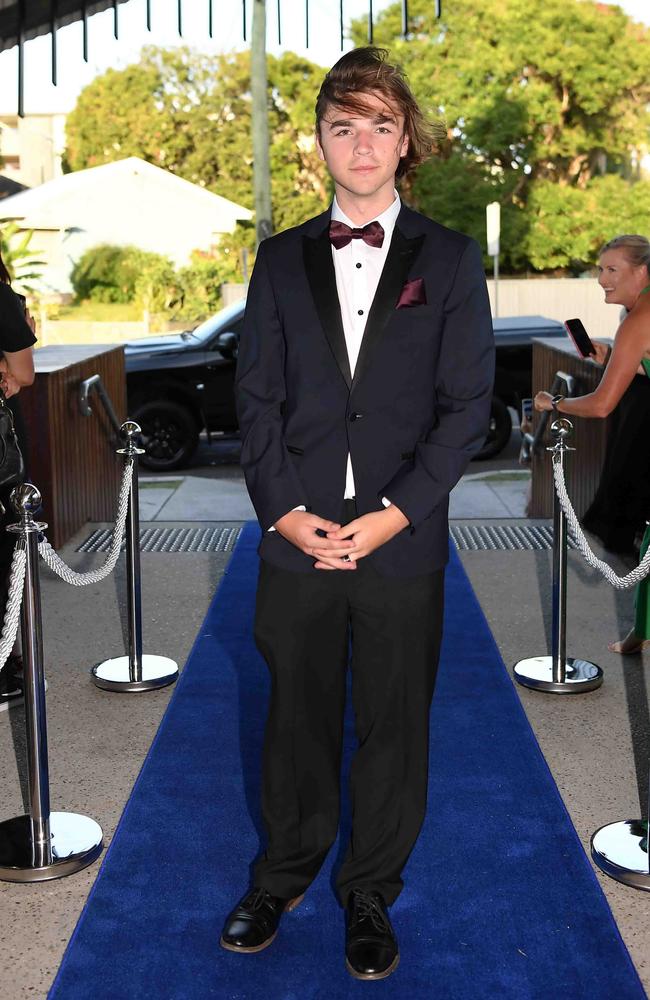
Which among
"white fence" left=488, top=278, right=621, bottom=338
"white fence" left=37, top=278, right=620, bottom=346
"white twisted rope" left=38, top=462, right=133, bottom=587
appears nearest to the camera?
"white twisted rope" left=38, top=462, right=133, bottom=587

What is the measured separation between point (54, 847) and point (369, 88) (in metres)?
2.40

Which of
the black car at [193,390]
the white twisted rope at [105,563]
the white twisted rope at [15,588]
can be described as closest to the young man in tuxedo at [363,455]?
the white twisted rope at [15,588]

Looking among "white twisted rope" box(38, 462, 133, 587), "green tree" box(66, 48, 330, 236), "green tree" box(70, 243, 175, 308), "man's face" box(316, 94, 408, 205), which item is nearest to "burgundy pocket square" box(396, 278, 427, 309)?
"man's face" box(316, 94, 408, 205)

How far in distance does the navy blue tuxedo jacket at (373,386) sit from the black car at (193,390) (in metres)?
9.29

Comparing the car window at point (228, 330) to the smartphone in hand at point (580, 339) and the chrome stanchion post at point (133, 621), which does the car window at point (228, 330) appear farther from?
the chrome stanchion post at point (133, 621)

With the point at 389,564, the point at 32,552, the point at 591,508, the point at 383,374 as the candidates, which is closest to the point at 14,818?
the point at 32,552

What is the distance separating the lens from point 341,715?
3445mm

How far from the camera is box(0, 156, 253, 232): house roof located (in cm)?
3166

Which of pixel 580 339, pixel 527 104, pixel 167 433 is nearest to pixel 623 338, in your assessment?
pixel 580 339

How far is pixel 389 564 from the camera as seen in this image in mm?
3242

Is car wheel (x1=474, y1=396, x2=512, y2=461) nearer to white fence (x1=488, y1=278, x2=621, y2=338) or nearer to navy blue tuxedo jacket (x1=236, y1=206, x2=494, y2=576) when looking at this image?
navy blue tuxedo jacket (x1=236, y1=206, x2=494, y2=576)

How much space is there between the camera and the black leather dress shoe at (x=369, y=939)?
10.7 ft

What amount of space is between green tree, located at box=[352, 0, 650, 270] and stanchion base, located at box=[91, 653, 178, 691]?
96.8ft

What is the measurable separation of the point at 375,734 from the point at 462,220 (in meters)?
32.7
